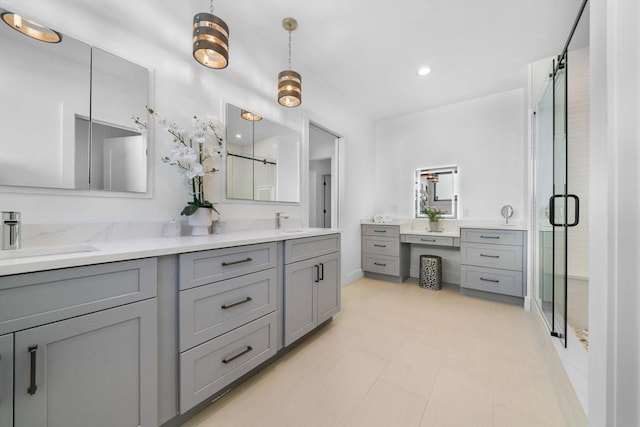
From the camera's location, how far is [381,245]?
149 inches

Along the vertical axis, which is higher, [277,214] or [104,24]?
[104,24]

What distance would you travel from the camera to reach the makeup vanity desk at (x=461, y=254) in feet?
9.40

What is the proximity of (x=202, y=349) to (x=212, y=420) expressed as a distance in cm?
38

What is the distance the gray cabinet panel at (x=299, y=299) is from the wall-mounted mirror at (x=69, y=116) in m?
1.16

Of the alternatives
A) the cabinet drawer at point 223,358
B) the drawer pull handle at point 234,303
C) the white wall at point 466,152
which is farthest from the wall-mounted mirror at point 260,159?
the white wall at point 466,152

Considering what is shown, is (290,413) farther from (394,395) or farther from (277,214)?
(277,214)

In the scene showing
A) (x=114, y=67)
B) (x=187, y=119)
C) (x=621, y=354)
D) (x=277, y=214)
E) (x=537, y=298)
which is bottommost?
(x=537, y=298)

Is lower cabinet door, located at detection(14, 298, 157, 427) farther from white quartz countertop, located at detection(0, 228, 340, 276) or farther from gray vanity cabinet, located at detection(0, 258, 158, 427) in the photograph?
white quartz countertop, located at detection(0, 228, 340, 276)

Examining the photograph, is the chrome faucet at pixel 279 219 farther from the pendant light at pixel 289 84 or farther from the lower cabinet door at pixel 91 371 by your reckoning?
the lower cabinet door at pixel 91 371

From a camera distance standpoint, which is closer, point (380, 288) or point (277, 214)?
point (277, 214)

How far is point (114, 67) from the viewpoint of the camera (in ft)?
4.91

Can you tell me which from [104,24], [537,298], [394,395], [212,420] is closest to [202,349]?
[212,420]

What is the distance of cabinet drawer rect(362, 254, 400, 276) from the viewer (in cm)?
366

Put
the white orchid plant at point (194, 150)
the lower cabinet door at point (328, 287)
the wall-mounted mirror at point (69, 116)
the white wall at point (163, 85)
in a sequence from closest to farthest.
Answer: the wall-mounted mirror at point (69, 116) → the white wall at point (163, 85) → the white orchid plant at point (194, 150) → the lower cabinet door at point (328, 287)
